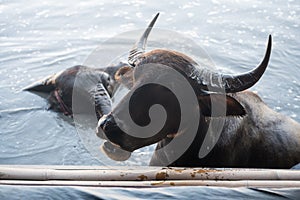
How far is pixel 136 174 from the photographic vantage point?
8.54 ft

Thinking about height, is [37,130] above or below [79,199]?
below

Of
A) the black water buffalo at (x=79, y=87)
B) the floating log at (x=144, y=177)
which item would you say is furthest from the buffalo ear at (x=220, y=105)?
the black water buffalo at (x=79, y=87)

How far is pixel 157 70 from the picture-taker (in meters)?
3.18

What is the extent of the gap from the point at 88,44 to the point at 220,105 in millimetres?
3496

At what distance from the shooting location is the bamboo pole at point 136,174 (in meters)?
2.52

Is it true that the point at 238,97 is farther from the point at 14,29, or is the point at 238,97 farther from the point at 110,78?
the point at 14,29

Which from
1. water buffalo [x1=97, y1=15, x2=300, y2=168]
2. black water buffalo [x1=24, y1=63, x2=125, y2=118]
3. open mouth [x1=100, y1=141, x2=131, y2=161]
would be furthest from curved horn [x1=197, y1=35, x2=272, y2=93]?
black water buffalo [x1=24, y1=63, x2=125, y2=118]

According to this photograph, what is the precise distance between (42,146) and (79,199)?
2005 mm

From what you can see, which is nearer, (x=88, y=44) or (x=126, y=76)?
(x=126, y=76)

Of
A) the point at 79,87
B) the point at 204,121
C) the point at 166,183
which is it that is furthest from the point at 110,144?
the point at 79,87

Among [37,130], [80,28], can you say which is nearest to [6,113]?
[37,130]

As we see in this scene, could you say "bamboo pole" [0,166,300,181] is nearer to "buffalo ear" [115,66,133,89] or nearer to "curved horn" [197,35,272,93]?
"curved horn" [197,35,272,93]

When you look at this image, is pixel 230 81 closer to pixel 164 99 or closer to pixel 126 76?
pixel 164 99

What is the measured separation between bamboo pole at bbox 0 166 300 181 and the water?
1277 millimetres
